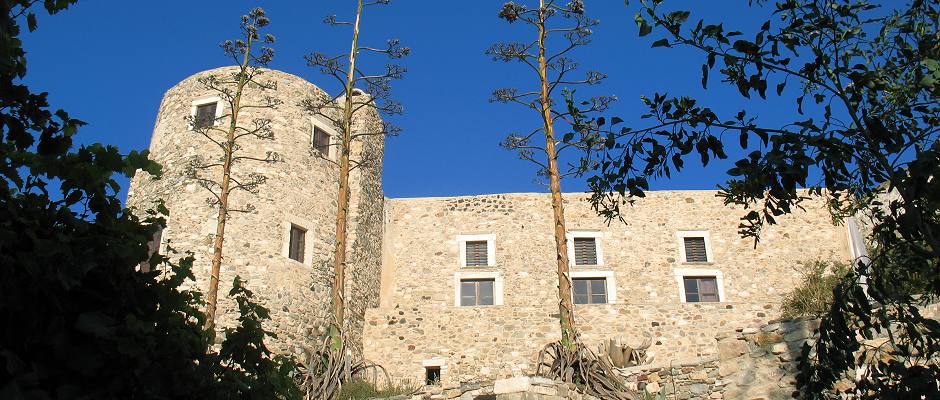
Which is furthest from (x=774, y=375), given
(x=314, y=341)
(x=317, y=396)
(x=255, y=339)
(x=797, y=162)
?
(x=314, y=341)

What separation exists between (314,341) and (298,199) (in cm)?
315

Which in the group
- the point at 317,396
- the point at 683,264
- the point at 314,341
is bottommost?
the point at 317,396

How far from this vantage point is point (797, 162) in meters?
3.93

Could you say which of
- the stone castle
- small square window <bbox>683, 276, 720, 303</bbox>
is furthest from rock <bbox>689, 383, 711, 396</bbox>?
small square window <bbox>683, 276, 720, 303</bbox>

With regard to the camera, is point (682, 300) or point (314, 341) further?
point (682, 300)

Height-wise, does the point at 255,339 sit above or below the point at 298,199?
below

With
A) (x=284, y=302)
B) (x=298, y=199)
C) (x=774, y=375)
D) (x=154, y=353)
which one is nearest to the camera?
(x=154, y=353)

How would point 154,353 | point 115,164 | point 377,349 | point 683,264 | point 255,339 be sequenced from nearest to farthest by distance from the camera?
point 154,353, point 115,164, point 255,339, point 377,349, point 683,264

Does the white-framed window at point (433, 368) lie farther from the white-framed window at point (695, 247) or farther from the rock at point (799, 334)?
the rock at point (799, 334)

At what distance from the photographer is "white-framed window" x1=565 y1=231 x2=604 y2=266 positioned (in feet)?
65.9

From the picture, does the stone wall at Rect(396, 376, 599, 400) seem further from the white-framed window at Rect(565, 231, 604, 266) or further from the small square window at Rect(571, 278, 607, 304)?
the white-framed window at Rect(565, 231, 604, 266)

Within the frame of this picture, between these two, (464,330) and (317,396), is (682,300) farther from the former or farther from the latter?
(317,396)

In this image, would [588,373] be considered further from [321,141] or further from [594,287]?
[321,141]

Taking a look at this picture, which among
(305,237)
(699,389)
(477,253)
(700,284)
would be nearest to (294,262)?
(305,237)
